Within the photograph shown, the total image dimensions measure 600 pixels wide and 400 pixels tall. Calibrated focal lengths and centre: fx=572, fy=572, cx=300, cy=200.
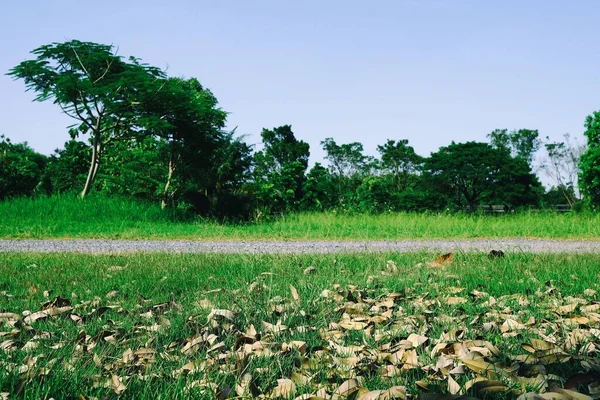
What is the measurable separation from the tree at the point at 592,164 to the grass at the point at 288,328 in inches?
806

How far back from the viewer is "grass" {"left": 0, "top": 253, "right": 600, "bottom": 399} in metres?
2.20

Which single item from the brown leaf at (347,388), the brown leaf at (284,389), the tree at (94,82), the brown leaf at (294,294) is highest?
the tree at (94,82)

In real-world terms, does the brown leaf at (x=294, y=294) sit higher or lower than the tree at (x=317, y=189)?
lower

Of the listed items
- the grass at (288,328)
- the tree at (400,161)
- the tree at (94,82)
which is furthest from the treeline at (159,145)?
the tree at (400,161)

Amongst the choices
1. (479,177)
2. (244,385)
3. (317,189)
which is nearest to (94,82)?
(317,189)

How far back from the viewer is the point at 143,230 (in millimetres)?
11883

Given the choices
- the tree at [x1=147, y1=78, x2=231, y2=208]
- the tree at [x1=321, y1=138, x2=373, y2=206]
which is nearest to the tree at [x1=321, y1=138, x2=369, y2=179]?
the tree at [x1=321, y1=138, x2=373, y2=206]

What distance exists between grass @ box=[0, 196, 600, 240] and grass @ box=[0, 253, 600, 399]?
18.9 ft

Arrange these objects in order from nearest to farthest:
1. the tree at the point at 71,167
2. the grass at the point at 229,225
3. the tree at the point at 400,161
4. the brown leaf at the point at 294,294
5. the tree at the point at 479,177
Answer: the brown leaf at the point at 294,294
the grass at the point at 229,225
the tree at the point at 71,167
the tree at the point at 479,177
the tree at the point at 400,161

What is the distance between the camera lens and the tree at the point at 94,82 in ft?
49.8

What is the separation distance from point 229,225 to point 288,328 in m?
10.8

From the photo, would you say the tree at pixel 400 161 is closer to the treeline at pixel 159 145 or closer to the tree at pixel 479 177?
the tree at pixel 479 177

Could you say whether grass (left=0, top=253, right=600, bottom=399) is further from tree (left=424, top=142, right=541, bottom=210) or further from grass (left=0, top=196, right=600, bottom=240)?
tree (left=424, top=142, right=541, bottom=210)

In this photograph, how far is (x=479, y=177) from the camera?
3644 cm
